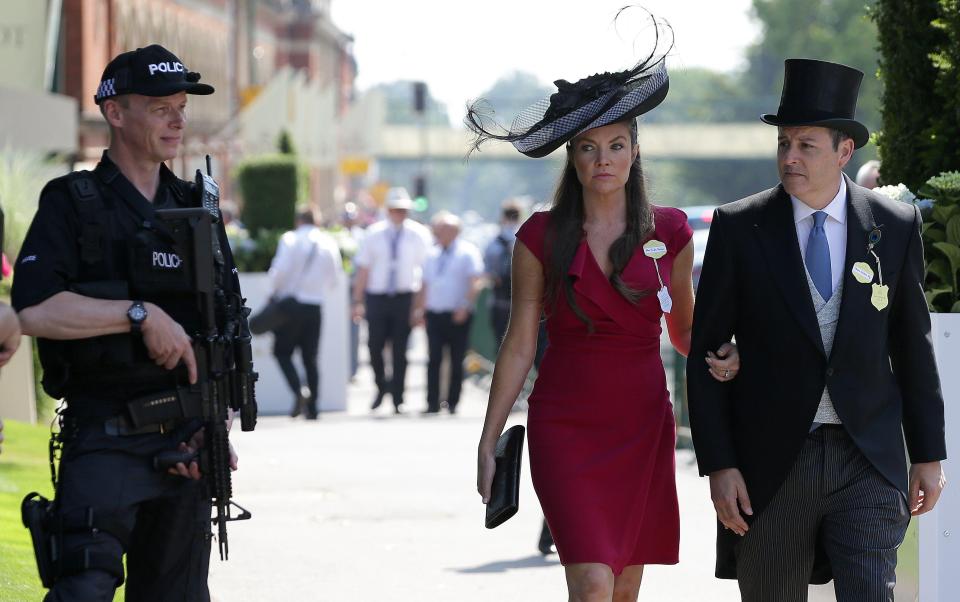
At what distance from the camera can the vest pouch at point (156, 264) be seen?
512cm

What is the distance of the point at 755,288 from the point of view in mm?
5320

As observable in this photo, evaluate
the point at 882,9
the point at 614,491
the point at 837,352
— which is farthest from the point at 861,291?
the point at 882,9

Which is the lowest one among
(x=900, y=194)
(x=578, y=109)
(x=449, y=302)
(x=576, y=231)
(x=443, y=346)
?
(x=443, y=346)

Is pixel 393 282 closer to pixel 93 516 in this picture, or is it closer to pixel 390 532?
pixel 390 532

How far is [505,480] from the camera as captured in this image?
18.6ft

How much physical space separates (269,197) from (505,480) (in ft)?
53.1

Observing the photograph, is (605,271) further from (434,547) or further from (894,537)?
(434,547)

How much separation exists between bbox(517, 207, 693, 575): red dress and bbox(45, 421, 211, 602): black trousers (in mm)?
1103

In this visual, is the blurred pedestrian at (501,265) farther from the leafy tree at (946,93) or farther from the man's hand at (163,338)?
the man's hand at (163,338)

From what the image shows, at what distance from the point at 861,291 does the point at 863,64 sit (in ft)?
346

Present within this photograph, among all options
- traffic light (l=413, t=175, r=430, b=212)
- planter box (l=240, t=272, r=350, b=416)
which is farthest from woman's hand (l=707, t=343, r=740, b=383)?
traffic light (l=413, t=175, r=430, b=212)

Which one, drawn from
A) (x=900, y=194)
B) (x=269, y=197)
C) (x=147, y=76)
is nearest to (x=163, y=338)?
(x=147, y=76)

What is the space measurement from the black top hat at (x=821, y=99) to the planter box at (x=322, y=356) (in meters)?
13.0

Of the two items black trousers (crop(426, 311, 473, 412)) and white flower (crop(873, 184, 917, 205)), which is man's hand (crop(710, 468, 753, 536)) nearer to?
white flower (crop(873, 184, 917, 205))
